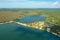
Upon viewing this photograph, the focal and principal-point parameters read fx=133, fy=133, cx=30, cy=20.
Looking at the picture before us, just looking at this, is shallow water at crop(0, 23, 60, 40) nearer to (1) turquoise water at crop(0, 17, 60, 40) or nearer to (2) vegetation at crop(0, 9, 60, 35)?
(1) turquoise water at crop(0, 17, 60, 40)

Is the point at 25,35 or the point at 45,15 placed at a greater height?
the point at 25,35

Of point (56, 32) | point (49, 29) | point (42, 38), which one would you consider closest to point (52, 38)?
point (42, 38)

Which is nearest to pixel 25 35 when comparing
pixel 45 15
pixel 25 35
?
pixel 25 35

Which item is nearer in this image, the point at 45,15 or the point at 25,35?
the point at 25,35

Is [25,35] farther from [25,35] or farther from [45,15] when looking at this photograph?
[45,15]

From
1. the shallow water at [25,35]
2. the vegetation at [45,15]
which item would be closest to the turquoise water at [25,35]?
the shallow water at [25,35]

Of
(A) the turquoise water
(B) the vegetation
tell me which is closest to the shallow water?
(A) the turquoise water

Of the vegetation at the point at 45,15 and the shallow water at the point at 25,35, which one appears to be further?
the vegetation at the point at 45,15

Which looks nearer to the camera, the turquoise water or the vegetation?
the turquoise water

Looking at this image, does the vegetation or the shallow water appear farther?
the vegetation

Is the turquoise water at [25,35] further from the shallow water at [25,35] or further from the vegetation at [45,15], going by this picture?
the vegetation at [45,15]

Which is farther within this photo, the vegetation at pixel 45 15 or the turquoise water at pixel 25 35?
the vegetation at pixel 45 15
